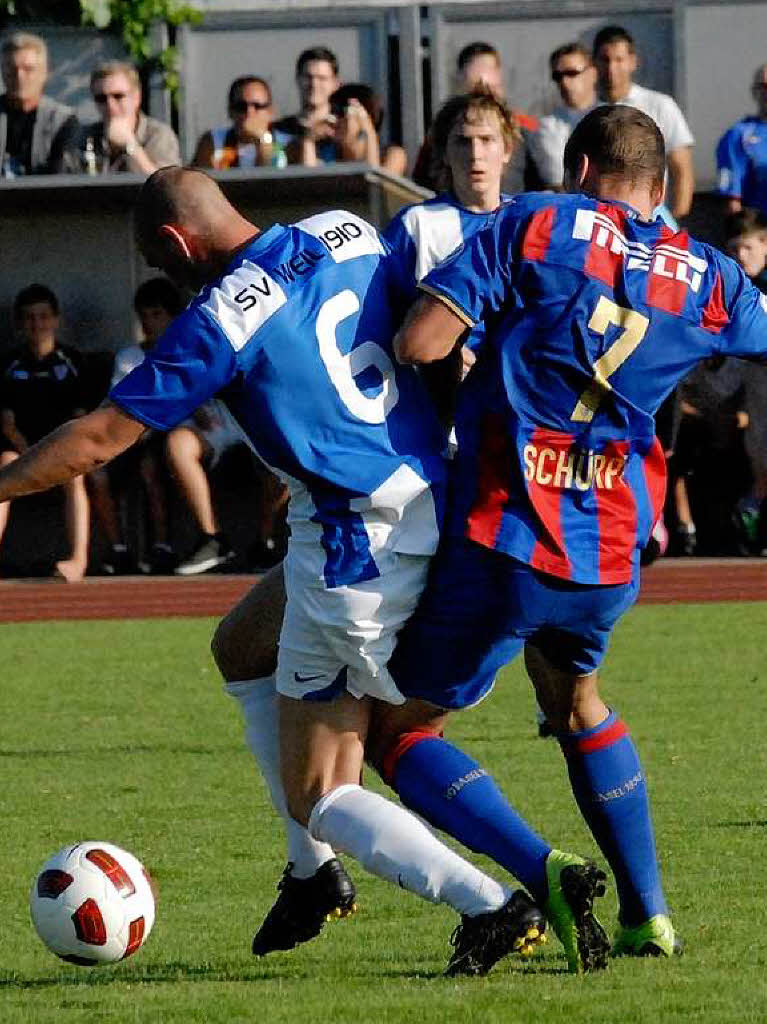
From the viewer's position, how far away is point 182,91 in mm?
15383

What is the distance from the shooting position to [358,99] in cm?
1365

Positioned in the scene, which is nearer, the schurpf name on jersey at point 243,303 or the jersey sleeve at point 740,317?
the schurpf name on jersey at point 243,303

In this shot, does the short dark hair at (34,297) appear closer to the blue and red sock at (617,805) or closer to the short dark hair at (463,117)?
the short dark hair at (463,117)

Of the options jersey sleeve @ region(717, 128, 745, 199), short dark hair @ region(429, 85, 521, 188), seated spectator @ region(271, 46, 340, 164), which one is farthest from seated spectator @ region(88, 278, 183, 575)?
short dark hair @ region(429, 85, 521, 188)

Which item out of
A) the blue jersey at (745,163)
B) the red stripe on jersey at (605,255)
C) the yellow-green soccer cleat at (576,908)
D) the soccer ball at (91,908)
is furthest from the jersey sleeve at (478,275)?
the blue jersey at (745,163)

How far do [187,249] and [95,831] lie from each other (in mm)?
2332

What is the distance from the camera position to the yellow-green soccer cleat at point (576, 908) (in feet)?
13.5

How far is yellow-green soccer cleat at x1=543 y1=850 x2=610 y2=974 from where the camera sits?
4117 millimetres

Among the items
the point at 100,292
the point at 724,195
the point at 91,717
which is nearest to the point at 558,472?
the point at 91,717

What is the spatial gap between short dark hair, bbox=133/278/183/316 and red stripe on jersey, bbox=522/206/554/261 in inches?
392

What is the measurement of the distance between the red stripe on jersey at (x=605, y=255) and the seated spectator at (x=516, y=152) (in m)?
8.67

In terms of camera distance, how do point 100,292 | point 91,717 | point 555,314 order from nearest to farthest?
point 555,314 < point 91,717 < point 100,292

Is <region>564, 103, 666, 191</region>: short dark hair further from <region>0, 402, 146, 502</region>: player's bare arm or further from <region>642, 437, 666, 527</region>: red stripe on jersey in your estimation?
<region>0, 402, 146, 502</region>: player's bare arm

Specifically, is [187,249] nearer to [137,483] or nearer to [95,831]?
[95,831]
